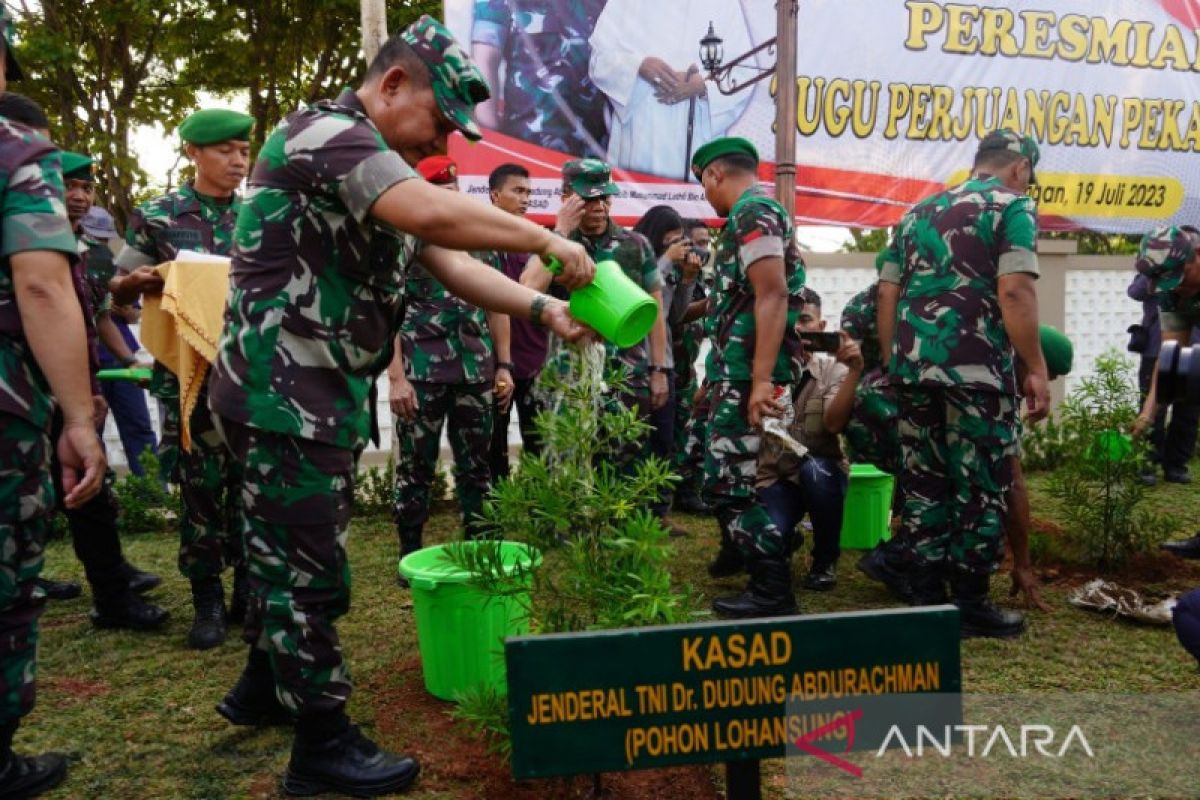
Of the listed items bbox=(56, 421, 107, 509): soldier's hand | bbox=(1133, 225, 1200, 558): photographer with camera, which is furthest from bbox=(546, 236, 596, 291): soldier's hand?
bbox=(1133, 225, 1200, 558): photographer with camera

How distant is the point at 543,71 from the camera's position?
757cm

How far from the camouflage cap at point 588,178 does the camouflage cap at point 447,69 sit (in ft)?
7.80

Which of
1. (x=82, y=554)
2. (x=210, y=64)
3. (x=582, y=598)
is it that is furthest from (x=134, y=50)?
(x=582, y=598)

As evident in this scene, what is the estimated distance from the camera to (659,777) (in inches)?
100

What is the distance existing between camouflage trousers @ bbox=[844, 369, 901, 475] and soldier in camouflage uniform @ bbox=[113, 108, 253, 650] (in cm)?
282

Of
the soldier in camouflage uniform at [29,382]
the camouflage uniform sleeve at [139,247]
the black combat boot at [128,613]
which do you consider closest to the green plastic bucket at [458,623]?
the soldier in camouflage uniform at [29,382]

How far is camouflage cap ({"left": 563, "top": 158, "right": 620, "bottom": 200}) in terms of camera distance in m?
4.73

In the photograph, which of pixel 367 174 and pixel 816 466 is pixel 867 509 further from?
pixel 367 174

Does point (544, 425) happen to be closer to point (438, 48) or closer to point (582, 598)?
point (582, 598)

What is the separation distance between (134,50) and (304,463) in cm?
1173

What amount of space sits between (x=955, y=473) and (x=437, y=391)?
7.78 feet

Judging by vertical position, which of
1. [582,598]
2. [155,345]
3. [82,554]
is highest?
[155,345]

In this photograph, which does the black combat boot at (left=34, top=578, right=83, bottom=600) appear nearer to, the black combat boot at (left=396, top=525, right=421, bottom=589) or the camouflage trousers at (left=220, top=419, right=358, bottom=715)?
the black combat boot at (left=396, top=525, right=421, bottom=589)

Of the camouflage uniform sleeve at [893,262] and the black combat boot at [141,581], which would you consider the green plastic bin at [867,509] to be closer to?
the camouflage uniform sleeve at [893,262]
